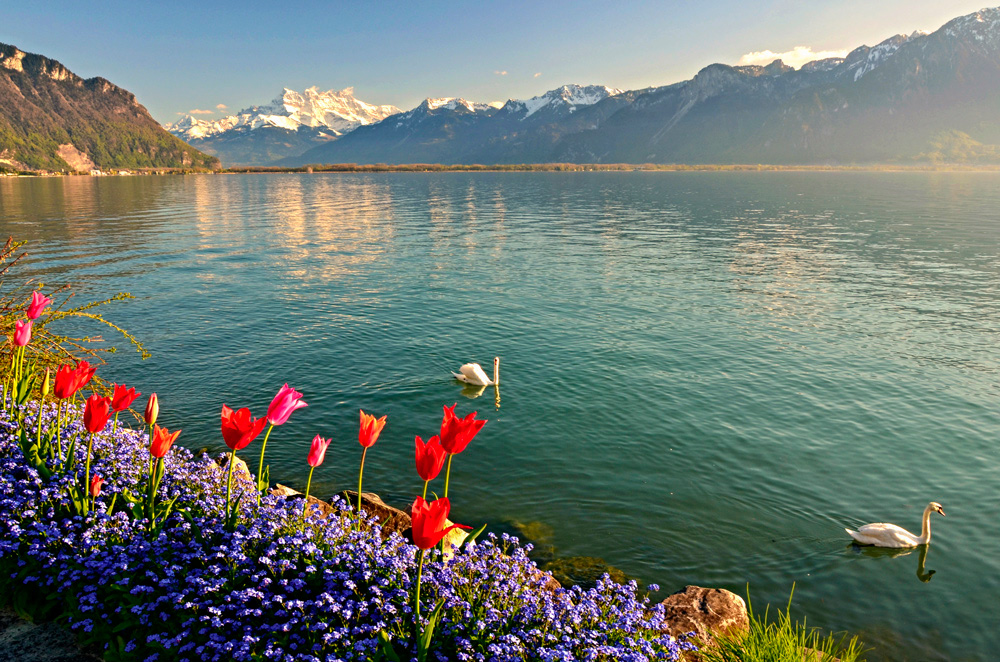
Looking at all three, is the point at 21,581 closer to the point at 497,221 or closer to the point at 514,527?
→ the point at 514,527

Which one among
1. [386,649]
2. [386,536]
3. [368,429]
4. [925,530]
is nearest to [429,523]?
[386,649]

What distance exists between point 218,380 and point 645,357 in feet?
48.9

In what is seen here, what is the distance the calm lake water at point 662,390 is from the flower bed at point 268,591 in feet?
15.8

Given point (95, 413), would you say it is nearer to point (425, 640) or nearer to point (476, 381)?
point (425, 640)

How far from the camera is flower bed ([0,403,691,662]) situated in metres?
5.71

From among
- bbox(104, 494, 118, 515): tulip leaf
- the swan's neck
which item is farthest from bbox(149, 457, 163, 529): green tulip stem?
the swan's neck

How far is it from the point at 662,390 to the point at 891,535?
7952mm

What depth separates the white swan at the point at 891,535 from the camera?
10758 mm

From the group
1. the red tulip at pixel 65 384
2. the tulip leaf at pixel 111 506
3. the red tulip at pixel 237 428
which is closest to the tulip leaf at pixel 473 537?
the red tulip at pixel 237 428

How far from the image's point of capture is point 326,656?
5.39 metres

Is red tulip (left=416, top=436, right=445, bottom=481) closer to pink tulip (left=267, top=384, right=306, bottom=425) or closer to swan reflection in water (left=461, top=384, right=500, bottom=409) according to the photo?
pink tulip (left=267, top=384, right=306, bottom=425)

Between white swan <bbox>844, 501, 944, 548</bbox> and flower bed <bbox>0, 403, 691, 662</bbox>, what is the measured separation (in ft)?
21.3

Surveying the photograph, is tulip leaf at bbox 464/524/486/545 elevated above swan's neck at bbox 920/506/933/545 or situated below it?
above

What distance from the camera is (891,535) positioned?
10.7m
